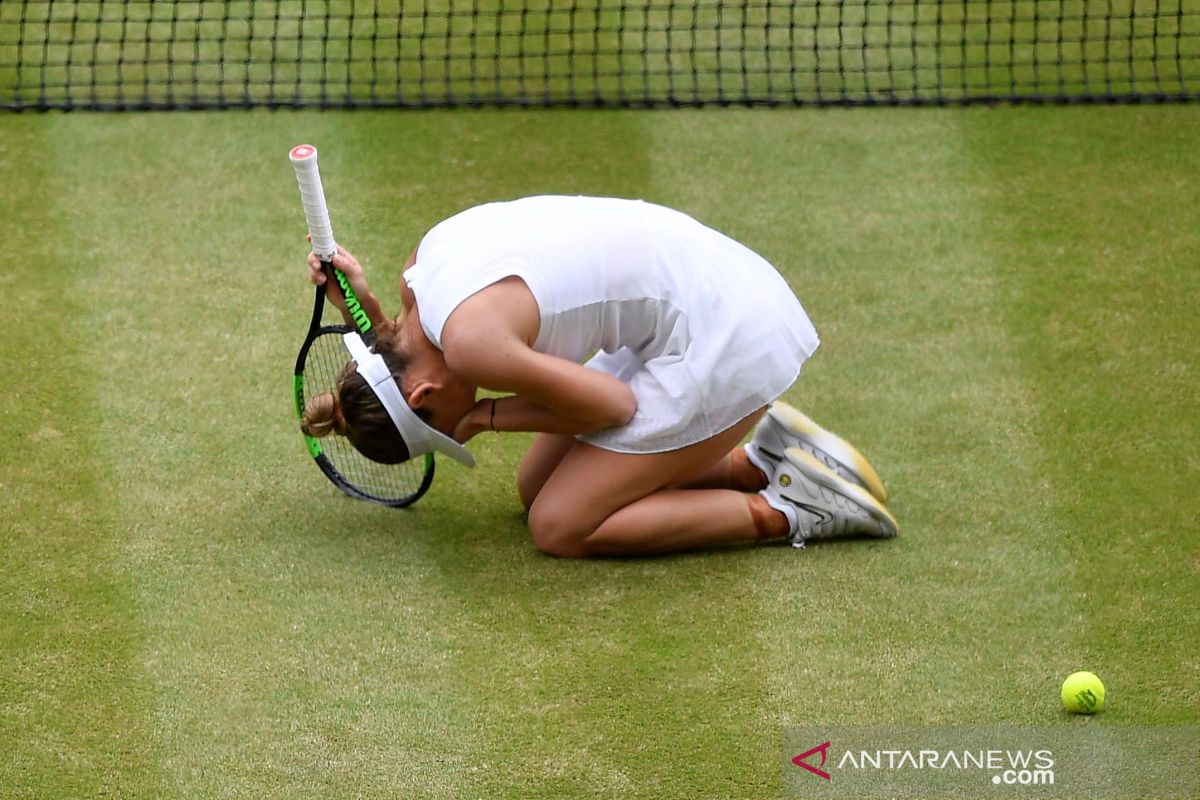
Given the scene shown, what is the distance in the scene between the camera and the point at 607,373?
4473mm

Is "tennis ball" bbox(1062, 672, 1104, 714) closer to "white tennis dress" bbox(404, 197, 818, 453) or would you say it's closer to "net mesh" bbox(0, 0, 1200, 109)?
"white tennis dress" bbox(404, 197, 818, 453)

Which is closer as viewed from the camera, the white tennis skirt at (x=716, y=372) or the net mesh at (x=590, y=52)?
the white tennis skirt at (x=716, y=372)

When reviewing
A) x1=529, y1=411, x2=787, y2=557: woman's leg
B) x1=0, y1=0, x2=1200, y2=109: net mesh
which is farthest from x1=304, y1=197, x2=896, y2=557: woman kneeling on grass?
x1=0, y1=0, x2=1200, y2=109: net mesh

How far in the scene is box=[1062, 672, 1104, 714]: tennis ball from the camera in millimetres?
3674

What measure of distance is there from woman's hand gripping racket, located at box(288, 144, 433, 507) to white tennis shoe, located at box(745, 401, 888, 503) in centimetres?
94

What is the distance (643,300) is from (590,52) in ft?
9.10

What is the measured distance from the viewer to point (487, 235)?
4145 mm

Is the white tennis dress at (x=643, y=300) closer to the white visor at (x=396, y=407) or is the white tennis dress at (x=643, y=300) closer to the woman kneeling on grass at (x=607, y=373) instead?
the woman kneeling on grass at (x=607, y=373)

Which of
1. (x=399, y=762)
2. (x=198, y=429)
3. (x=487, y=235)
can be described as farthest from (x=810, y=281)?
(x=399, y=762)

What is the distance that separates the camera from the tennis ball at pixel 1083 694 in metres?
3.67

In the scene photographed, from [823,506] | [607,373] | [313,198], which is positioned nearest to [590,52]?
[607,373]

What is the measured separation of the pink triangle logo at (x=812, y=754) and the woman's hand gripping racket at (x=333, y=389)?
4.36 ft

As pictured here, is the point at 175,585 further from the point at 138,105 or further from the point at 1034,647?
the point at 138,105

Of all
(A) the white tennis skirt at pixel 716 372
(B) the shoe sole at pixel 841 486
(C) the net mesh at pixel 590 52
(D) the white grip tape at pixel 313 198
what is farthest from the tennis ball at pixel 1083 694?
(C) the net mesh at pixel 590 52
